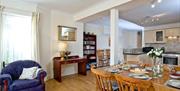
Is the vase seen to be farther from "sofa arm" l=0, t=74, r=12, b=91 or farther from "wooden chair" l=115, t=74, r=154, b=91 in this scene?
"sofa arm" l=0, t=74, r=12, b=91

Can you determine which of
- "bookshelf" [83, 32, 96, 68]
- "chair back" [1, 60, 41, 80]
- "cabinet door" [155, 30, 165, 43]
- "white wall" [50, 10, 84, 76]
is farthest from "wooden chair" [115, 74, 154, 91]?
"cabinet door" [155, 30, 165, 43]

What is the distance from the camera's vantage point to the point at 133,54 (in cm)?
504

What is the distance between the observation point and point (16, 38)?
358 cm

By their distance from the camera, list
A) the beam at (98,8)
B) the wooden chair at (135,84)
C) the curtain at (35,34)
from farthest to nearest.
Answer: the curtain at (35,34), the beam at (98,8), the wooden chair at (135,84)

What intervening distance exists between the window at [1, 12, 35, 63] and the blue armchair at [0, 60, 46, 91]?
471mm

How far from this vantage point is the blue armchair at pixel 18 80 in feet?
8.36

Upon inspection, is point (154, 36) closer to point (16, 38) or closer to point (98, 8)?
point (98, 8)

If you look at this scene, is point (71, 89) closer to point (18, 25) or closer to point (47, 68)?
point (47, 68)

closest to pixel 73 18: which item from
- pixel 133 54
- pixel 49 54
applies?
pixel 49 54

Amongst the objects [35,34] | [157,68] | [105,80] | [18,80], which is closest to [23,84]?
[18,80]

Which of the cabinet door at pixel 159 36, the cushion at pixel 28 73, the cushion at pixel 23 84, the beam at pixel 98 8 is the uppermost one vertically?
the beam at pixel 98 8

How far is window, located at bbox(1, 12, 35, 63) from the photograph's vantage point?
11.0 ft

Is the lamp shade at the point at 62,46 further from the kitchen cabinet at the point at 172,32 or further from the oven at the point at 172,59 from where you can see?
the kitchen cabinet at the point at 172,32

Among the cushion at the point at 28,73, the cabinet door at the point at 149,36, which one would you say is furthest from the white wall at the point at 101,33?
the cushion at the point at 28,73
